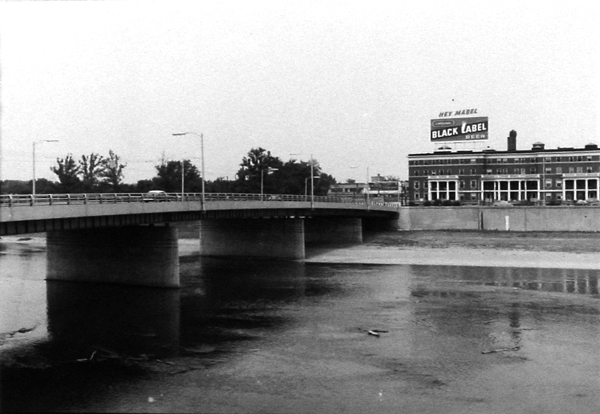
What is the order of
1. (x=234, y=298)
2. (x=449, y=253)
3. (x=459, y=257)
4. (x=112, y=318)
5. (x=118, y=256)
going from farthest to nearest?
(x=449, y=253)
(x=459, y=257)
(x=118, y=256)
(x=234, y=298)
(x=112, y=318)

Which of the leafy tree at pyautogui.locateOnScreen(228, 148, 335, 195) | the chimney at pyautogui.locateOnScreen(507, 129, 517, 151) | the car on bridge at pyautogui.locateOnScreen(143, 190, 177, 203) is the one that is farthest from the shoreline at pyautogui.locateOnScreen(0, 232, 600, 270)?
the chimney at pyautogui.locateOnScreen(507, 129, 517, 151)

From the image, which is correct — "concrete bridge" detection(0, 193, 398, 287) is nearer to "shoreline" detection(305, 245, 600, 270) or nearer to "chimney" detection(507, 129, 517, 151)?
"shoreline" detection(305, 245, 600, 270)

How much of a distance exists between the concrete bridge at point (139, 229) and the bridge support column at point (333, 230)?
7887mm

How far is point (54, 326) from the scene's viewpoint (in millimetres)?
35875

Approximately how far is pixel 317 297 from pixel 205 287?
1003 centimetres

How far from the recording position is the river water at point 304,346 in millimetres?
23219

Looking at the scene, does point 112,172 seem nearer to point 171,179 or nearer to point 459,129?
point 171,179

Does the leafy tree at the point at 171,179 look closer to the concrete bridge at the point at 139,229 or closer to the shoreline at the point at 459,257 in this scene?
the concrete bridge at the point at 139,229

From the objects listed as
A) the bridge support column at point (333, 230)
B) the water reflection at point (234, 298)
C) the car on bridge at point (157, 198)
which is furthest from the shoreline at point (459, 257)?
the car on bridge at point (157, 198)

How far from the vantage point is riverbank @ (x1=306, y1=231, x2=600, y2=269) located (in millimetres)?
68438

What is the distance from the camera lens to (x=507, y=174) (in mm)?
138000

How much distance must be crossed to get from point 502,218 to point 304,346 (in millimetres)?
78087

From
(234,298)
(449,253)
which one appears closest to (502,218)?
(449,253)

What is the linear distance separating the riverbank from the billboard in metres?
41.4
